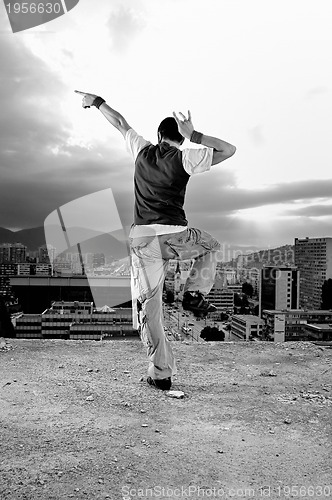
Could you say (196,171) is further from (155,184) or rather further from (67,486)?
(67,486)

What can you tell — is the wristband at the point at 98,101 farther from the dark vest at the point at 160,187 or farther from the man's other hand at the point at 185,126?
the man's other hand at the point at 185,126

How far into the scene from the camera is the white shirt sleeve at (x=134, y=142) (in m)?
3.81

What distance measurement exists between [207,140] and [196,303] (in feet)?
4.04

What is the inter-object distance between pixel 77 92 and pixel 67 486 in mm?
2951

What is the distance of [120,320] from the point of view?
8.88m

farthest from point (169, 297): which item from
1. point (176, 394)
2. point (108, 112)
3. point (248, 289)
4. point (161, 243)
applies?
point (248, 289)

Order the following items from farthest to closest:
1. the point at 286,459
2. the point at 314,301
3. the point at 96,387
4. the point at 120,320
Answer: the point at 314,301 → the point at 120,320 → the point at 96,387 → the point at 286,459

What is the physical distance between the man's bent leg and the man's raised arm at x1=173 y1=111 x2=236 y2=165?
811 mm

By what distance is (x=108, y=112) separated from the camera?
12.8 feet

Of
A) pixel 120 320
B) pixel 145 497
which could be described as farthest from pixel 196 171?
pixel 120 320

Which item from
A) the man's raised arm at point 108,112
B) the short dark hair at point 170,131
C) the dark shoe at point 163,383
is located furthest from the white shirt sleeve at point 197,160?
the dark shoe at point 163,383

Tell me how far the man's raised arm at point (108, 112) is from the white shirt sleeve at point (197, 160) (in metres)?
0.76

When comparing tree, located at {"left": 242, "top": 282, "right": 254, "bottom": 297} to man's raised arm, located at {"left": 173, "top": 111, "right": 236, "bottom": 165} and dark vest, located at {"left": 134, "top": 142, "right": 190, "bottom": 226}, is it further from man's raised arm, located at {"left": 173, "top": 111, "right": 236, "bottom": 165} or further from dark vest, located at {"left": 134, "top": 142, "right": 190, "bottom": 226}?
man's raised arm, located at {"left": 173, "top": 111, "right": 236, "bottom": 165}

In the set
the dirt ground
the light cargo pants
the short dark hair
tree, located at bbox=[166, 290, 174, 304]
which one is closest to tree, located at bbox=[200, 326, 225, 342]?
the dirt ground
